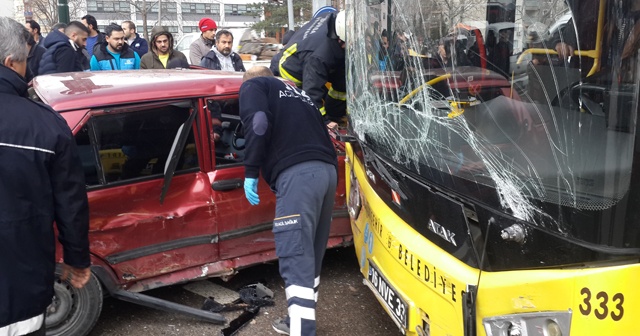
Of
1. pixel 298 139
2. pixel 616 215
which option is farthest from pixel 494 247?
pixel 298 139

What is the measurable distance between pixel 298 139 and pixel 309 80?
127 centimetres

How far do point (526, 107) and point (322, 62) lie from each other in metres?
2.42

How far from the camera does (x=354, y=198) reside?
3.46m

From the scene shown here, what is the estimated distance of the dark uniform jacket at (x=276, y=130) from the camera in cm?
313

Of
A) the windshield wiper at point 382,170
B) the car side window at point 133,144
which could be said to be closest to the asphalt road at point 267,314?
the car side window at point 133,144

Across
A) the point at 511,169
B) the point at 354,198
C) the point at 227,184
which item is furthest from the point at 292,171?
the point at 511,169

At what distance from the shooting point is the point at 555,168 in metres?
2.00

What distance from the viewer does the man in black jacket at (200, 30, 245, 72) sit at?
6777mm

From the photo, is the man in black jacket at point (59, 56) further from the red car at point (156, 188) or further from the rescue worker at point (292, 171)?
the rescue worker at point (292, 171)

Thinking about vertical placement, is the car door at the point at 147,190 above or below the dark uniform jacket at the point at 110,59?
below

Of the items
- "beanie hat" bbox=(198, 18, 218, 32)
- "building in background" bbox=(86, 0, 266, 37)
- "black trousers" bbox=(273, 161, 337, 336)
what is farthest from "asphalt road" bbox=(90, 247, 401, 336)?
"building in background" bbox=(86, 0, 266, 37)

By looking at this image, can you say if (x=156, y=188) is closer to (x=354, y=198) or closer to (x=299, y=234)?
(x=299, y=234)

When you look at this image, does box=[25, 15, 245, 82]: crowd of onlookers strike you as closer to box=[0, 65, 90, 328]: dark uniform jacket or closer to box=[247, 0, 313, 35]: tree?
box=[0, 65, 90, 328]: dark uniform jacket

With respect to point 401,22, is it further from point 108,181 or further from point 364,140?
point 108,181
